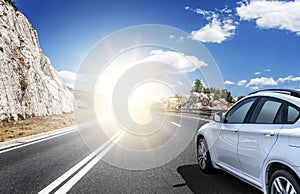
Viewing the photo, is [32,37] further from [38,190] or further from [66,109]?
[38,190]

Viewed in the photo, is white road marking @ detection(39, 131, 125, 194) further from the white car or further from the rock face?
the rock face

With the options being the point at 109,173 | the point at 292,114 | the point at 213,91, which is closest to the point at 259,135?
the point at 292,114

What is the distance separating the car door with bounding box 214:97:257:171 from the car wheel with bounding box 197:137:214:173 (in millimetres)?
447

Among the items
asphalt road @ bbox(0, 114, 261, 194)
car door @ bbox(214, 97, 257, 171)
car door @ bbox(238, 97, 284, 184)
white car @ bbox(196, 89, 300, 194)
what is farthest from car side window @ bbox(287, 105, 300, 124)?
asphalt road @ bbox(0, 114, 261, 194)

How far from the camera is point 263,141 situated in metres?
3.73

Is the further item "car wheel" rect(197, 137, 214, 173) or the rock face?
Result: the rock face

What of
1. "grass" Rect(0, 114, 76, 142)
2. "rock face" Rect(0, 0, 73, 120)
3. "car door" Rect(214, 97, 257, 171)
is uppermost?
"rock face" Rect(0, 0, 73, 120)

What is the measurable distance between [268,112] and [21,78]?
25358mm

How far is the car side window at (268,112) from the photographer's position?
3828mm

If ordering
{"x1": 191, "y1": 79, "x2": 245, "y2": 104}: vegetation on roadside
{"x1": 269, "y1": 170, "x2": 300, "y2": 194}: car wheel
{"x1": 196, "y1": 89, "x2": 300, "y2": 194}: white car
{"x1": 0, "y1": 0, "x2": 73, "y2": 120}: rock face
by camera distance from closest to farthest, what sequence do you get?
{"x1": 269, "y1": 170, "x2": 300, "y2": 194}: car wheel
{"x1": 196, "y1": 89, "x2": 300, "y2": 194}: white car
{"x1": 0, "y1": 0, "x2": 73, "y2": 120}: rock face
{"x1": 191, "y1": 79, "x2": 245, "y2": 104}: vegetation on roadside

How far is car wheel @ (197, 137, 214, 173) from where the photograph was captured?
5730 mm

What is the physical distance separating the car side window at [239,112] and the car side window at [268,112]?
1.34ft

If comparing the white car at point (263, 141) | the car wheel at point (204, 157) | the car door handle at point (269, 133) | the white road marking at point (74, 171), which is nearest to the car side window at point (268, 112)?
the white car at point (263, 141)

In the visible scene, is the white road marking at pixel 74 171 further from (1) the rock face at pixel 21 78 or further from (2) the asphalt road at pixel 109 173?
(1) the rock face at pixel 21 78
